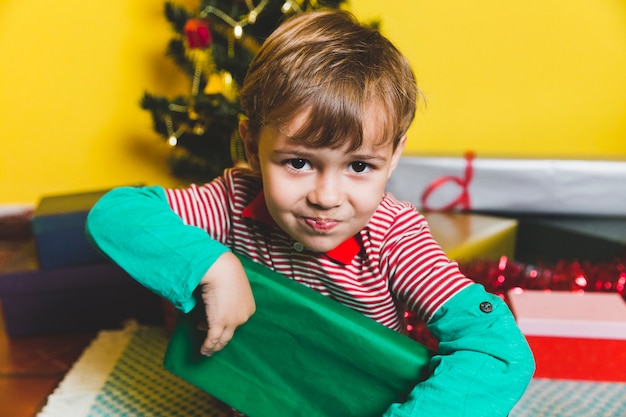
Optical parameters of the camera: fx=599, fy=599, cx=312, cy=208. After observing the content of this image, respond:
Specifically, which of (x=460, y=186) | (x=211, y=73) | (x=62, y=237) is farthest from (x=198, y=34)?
(x=460, y=186)

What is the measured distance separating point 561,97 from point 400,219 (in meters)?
1.11

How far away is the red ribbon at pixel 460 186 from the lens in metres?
1.33

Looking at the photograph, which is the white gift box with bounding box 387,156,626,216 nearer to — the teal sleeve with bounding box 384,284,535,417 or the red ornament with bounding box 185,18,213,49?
the red ornament with bounding box 185,18,213,49

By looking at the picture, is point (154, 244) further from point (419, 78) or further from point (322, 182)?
point (419, 78)

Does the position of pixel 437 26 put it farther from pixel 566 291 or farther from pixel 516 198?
pixel 566 291

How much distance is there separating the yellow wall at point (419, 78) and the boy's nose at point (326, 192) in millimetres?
979

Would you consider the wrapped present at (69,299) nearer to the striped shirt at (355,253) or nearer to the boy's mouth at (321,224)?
the striped shirt at (355,253)

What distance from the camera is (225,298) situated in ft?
2.04

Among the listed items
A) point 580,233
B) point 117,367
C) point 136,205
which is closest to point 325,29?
point 136,205

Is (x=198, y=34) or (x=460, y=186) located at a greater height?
(x=198, y=34)

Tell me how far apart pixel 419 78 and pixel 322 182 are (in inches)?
43.1

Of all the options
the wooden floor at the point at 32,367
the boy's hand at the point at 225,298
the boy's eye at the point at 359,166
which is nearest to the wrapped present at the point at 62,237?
the wooden floor at the point at 32,367

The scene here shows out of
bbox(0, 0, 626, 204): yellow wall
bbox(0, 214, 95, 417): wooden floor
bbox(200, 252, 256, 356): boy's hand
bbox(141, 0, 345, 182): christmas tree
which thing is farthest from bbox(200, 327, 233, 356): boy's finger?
bbox(0, 0, 626, 204): yellow wall

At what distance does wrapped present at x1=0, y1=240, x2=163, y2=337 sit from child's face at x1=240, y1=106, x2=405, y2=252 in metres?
0.55
